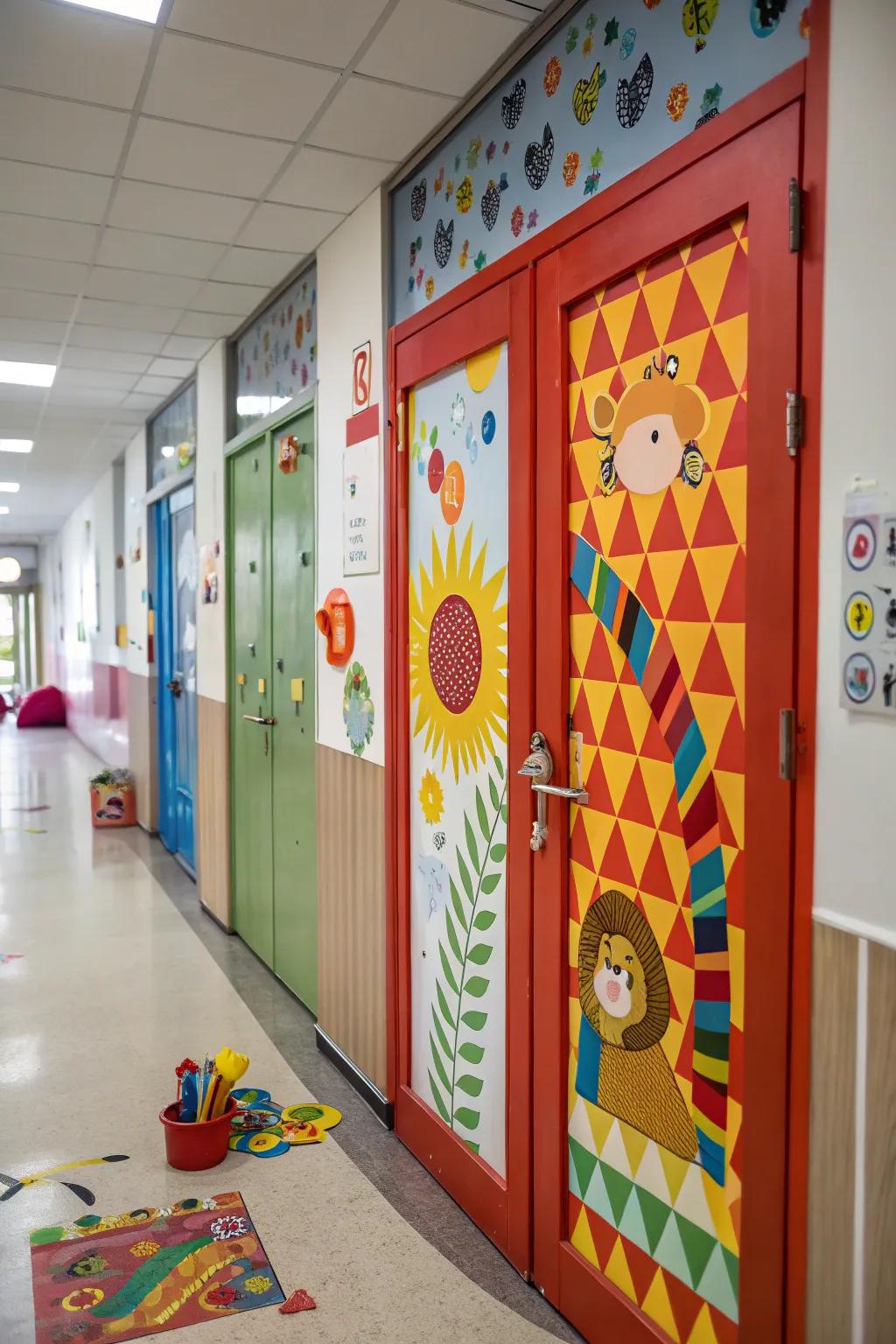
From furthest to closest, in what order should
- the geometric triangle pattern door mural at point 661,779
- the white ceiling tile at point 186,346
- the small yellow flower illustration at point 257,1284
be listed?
1. the white ceiling tile at point 186,346
2. the small yellow flower illustration at point 257,1284
3. the geometric triangle pattern door mural at point 661,779

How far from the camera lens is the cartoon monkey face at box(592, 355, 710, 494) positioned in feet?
6.17

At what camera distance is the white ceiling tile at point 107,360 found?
525 cm

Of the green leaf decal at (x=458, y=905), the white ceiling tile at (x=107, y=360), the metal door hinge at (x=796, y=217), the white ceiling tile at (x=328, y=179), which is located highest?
the white ceiling tile at (x=328, y=179)

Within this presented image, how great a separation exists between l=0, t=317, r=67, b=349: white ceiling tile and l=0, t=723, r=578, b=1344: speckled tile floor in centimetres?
294

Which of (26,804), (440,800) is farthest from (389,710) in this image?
(26,804)

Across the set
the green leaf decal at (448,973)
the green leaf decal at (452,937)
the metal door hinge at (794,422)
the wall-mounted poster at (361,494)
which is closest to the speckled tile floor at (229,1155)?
the green leaf decal at (448,973)

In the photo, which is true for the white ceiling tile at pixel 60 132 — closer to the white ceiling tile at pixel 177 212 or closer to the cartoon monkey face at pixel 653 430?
the white ceiling tile at pixel 177 212

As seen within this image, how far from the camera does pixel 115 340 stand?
16.5 ft

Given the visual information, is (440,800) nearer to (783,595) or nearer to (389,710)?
(389,710)

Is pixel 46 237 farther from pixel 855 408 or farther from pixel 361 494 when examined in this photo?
pixel 855 408

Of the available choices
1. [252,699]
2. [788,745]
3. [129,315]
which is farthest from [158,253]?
[788,745]

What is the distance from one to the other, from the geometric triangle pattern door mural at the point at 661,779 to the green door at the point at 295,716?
1934 mm

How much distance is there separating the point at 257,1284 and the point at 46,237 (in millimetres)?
3433

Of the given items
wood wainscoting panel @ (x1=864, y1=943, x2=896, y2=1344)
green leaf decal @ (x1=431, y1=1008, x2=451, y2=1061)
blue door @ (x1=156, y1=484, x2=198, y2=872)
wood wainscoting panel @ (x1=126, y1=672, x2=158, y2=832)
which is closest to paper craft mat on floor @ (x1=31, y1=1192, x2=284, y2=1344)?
Result: green leaf decal @ (x1=431, y1=1008, x2=451, y2=1061)
